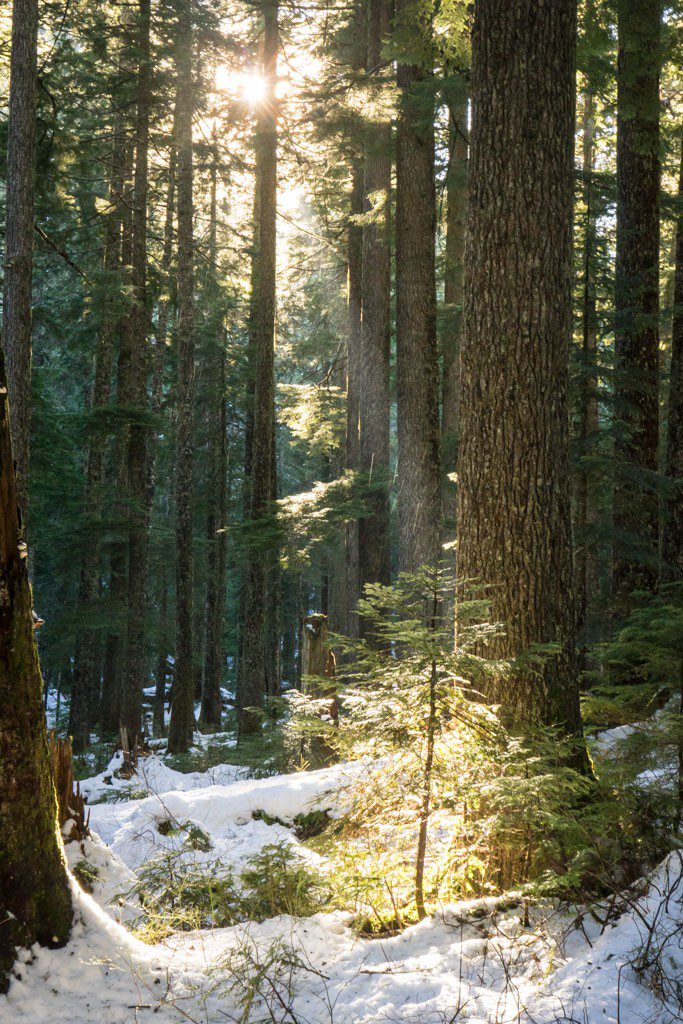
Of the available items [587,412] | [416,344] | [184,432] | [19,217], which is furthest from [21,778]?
[184,432]

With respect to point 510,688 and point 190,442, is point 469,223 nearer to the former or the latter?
point 510,688

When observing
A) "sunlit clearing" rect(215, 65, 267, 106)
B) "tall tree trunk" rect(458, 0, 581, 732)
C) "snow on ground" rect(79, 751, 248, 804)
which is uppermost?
"sunlit clearing" rect(215, 65, 267, 106)

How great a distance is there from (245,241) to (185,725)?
12237mm

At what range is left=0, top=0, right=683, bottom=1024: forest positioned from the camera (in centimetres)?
315

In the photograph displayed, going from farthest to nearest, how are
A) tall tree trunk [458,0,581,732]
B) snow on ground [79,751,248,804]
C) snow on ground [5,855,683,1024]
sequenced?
snow on ground [79,751,248,804]
tall tree trunk [458,0,581,732]
snow on ground [5,855,683,1024]

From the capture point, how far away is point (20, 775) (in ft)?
10.1

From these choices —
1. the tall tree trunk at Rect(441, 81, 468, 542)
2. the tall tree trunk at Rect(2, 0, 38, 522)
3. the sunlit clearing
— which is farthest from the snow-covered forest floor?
the sunlit clearing

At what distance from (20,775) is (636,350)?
9422mm

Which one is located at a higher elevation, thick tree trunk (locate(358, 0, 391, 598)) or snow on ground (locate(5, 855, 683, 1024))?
thick tree trunk (locate(358, 0, 391, 598))

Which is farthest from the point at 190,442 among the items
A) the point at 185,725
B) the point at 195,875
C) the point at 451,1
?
the point at 195,875

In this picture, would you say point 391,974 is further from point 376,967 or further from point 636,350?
point 636,350

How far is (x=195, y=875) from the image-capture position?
14.8 feet

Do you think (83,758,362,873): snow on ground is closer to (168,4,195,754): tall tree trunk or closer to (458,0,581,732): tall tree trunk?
(458,0,581,732): tall tree trunk

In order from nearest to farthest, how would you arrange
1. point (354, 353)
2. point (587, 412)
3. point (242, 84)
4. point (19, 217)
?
point (19, 217), point (587, 412), point (242, 84), point (354, 353)
